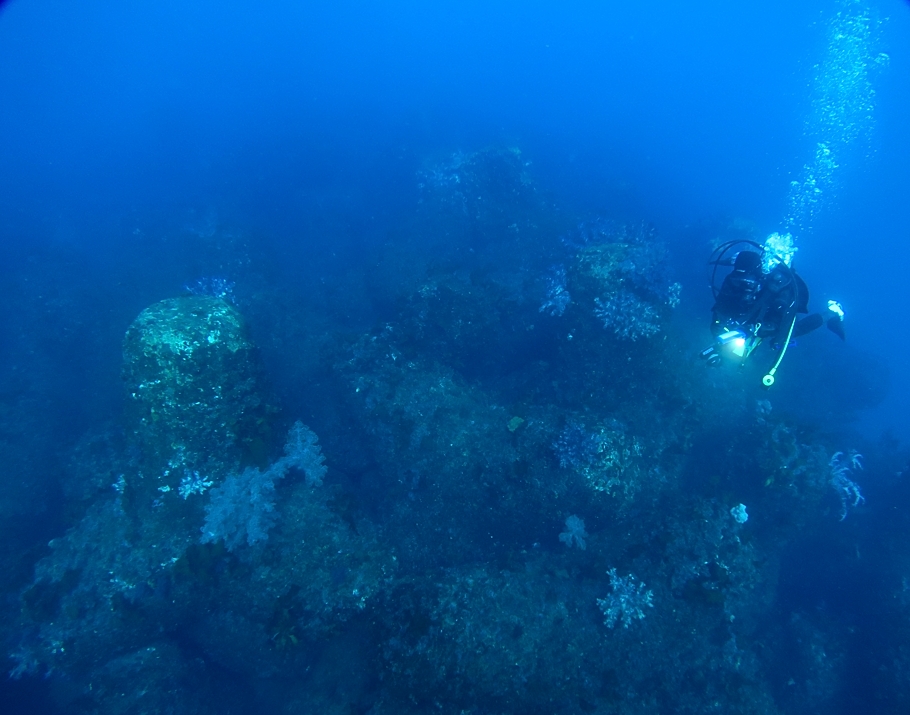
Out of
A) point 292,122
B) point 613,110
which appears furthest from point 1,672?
point 613,110

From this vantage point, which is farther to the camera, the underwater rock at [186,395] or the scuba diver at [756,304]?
the underwater rock at [186,395]

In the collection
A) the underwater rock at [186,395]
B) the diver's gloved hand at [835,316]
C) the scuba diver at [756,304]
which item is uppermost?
the diver's gloved hand at [835,316]

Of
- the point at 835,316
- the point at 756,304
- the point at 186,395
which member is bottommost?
the point at 186,395

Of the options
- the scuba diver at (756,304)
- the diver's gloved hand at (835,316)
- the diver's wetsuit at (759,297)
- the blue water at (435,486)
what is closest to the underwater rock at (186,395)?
the blue water at (435,486)

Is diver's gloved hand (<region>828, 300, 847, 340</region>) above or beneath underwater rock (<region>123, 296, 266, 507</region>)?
above

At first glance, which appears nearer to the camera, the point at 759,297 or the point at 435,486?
the point at 759,297

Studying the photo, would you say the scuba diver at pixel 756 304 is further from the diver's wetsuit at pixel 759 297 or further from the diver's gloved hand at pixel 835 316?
the diver's gloved hand at pixel 835 316

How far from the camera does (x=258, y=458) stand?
8.52 metres

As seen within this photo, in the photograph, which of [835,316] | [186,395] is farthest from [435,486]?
[835,316]

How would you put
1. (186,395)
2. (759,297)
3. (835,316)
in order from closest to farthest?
(759,297)
(186,395)
(835,316)

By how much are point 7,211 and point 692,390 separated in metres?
34.6

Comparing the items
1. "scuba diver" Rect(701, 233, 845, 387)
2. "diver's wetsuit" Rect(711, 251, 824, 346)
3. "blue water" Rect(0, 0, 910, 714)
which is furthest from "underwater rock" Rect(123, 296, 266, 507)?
"diver's wetsuit" Rect(711, 251, 824, 346)

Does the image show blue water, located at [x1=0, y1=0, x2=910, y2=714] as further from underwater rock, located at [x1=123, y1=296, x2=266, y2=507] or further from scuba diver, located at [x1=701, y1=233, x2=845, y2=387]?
scuba diver, located at [x1=701, y1=233, x2=845, y2=387]

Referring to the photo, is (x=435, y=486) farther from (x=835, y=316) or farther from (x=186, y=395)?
(x=835, y=316)
